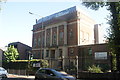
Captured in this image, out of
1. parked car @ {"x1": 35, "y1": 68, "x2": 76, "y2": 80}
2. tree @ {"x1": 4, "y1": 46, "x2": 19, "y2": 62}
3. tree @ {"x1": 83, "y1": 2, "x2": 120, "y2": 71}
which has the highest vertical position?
tree @ {"x1": 83, "y1": 2, "x2": 120, "y2": 71}

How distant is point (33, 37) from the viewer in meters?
48.9

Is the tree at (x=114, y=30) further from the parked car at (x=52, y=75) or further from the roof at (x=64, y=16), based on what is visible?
the roof at (x=64, y=16)

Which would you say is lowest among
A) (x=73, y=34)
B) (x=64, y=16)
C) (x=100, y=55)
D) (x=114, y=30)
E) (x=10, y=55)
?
(x=10, y=55)

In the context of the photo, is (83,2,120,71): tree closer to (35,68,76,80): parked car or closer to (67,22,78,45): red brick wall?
(35,68,76,80): parked car

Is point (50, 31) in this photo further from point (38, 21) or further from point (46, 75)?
point (46, 75)

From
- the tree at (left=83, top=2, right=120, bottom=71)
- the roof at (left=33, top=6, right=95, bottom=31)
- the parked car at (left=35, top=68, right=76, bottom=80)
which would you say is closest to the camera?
the parked car at (left=35, top=68, right=76, bottom=80)

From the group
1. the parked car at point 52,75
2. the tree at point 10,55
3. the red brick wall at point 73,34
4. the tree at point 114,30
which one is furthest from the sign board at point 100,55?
the tree at point 10,55

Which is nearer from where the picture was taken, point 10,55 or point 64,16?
point 64,16

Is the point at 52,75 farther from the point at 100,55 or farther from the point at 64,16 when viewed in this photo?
the point at 64,16

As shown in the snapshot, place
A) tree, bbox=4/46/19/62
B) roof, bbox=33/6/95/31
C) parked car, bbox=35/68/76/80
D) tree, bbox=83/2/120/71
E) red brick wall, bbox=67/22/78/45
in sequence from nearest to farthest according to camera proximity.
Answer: parked car, bbox=35/68/76/80 < tree, bbox=83/2/120/71 < red brick wall, bbox=67/22/78/45 < roof, bbox=33/6/95/31 < tree, bbox=4/46/19/62

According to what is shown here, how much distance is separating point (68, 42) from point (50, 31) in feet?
21.6

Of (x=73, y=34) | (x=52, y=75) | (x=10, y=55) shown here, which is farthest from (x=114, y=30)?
(x=10, y=55)

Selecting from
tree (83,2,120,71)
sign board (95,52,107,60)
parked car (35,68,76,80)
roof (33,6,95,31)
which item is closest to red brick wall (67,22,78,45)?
roof (33,6,95,31)

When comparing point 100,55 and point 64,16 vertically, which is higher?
point 64,16
